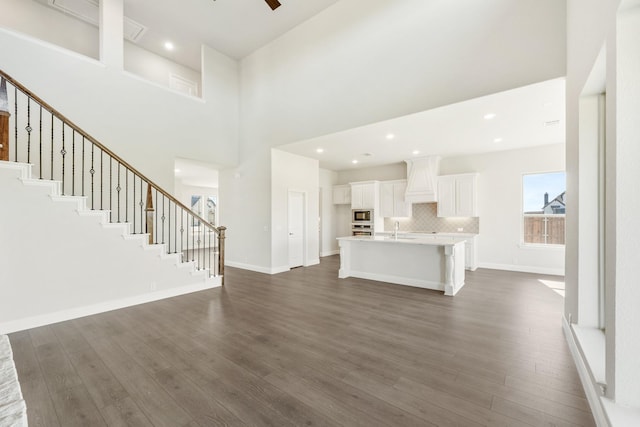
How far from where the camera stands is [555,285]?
17.5ft

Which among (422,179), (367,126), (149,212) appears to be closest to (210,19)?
(367,126)

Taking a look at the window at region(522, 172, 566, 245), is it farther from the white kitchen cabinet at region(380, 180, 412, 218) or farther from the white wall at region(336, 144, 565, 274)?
the white kitchen cabinet at region(380, 180, 412, 218)

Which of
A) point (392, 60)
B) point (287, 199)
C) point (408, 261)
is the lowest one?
point (408, 261)

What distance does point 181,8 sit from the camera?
18.4 feet

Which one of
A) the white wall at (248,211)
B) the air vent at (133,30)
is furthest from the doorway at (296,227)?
the air vent at (133,30)

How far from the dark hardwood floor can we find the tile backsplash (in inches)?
135

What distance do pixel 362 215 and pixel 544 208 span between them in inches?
190

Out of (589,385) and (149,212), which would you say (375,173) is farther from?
(589,385)

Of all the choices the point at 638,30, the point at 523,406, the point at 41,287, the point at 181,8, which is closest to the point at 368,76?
the point at 638,30

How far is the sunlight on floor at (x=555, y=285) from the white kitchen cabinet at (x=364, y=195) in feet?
15.0

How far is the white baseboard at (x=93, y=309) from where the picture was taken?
3301 mm

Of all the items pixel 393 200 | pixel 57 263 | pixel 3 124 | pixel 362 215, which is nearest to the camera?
pixel 3 124

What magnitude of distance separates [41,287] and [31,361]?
128 centimetres

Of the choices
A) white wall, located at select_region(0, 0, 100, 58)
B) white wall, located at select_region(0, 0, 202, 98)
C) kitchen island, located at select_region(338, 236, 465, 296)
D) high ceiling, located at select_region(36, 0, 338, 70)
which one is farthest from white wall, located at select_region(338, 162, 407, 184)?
white wall, located at select_region(0, 0, 100, 58)
